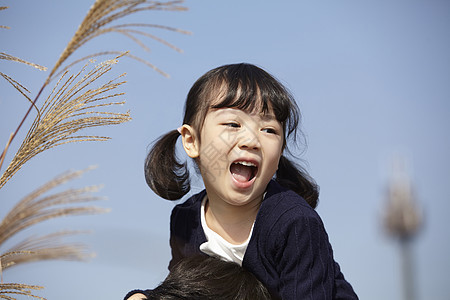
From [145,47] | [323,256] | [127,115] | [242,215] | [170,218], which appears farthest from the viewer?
[170,218]

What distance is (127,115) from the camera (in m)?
1.86

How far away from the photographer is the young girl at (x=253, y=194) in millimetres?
2332

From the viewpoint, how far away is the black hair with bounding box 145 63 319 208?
2.45 m

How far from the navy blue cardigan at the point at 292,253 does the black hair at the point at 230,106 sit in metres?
0.41

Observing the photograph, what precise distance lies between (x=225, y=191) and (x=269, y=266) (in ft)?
1.27

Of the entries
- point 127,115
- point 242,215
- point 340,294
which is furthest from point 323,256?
point 127,115

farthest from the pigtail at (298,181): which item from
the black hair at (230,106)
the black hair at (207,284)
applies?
the black hair at (207,284)

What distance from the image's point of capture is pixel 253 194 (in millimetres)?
2455

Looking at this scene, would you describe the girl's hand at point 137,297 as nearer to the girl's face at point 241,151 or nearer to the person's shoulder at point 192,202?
the girl's face at point 241,151

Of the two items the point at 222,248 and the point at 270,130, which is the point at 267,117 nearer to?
the point at 270,130

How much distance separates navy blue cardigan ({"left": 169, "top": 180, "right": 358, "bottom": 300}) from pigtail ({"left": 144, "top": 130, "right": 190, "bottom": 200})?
2.22 feet

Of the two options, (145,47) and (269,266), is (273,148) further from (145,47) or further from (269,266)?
(145,47)

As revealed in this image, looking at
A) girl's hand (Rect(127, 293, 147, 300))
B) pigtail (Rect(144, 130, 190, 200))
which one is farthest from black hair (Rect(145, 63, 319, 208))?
girl's hand (Rect(127, 293, 147, 300))

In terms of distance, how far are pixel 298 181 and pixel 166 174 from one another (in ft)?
2.48
